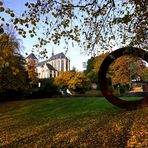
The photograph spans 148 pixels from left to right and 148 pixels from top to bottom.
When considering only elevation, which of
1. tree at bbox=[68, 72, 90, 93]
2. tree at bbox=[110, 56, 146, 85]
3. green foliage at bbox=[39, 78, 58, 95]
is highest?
tree at bbox=[110, 56, 146, 85]

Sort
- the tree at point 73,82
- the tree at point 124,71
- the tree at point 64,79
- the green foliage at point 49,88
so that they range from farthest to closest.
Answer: the tree at point 64,79
the tree at point 73,82
the tree at point 124,71
the green foliage at point 49,88

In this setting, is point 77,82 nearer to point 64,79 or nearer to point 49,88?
point 64,79

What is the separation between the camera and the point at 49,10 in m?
13.7

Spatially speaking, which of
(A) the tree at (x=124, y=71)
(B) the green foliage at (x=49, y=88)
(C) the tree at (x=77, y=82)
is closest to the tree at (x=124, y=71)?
(A) the tree at (x=124, y=71)

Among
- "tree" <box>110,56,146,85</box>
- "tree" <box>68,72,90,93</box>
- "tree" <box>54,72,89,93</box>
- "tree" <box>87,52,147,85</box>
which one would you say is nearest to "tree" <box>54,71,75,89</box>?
"tree" <box>54,72,89,93</box>

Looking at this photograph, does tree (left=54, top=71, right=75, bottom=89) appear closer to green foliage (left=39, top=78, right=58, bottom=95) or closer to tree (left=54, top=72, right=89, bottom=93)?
tree (left=54, top=72, right=89, bottom=93)

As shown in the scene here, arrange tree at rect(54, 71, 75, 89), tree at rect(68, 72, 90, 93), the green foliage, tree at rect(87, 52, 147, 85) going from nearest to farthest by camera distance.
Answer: the green foliage < tree at rect(87, 52, 147, 85) < tree at rect(68, 72, 90, 93) < tree at rect(54, 71, 75, 89)

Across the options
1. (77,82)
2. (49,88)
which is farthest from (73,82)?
(49,88)

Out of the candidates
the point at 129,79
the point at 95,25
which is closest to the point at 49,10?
the point at 95,25

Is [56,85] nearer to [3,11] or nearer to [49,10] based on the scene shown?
[49,10]

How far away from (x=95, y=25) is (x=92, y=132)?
4.63 metres

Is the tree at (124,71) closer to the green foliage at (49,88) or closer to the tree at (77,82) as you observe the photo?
the tree at (77,82)

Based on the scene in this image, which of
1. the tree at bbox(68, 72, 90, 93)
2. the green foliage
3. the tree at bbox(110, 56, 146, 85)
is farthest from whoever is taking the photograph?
the tree at bbox(68, 72, 90, 93)

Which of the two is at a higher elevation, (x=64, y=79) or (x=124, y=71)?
(x=124, y=71)
